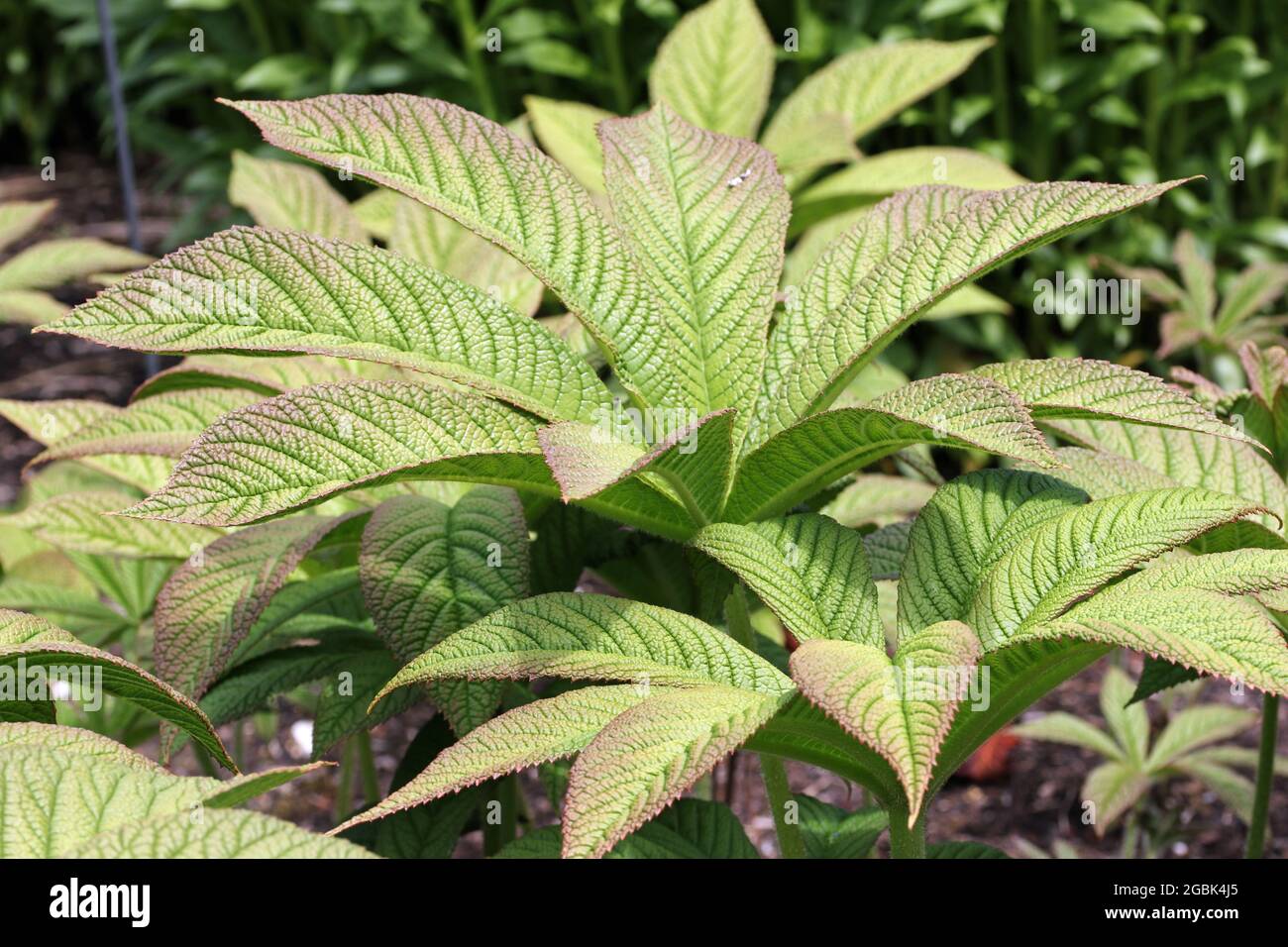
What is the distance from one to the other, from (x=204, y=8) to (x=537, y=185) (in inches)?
179

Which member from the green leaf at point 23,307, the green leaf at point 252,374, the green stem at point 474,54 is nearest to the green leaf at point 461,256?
the green leaf at point 252,374

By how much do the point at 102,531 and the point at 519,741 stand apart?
0.75m

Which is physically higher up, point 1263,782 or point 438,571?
point 438,571

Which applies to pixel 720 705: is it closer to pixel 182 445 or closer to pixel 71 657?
pixel 71 657

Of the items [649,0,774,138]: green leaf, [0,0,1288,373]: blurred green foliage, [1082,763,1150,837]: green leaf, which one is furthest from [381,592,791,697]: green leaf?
[0,0,1288,373]: blurred green foliage

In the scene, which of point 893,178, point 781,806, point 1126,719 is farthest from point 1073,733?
point 781,806

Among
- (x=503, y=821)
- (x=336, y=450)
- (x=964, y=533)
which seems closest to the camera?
(x=336, y=450)

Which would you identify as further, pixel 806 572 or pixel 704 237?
pixel 704 237

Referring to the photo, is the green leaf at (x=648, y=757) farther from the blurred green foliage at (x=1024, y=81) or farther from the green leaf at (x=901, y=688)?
the blurred green foliage at (x=1024, y=81)

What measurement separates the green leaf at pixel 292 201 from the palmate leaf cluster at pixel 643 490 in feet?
1.13

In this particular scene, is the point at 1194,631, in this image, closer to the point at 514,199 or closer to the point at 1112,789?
the point at 514,199

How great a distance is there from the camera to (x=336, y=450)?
1056mm

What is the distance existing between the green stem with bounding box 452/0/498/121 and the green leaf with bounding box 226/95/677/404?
3297 mm

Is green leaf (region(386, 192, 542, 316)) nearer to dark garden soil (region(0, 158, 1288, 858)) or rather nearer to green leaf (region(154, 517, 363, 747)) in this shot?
green leaf (region(154, 517, 363, 747))
